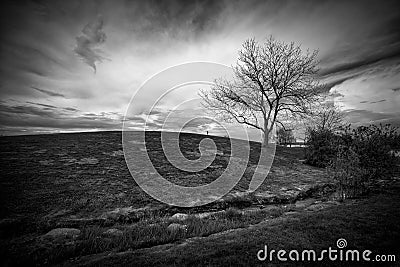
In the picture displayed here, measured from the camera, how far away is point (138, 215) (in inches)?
299

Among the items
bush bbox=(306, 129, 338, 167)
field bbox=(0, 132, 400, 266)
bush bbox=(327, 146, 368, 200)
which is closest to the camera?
field bbox=(0, 132, 400, 266)

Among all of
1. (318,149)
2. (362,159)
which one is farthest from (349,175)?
(318,149)

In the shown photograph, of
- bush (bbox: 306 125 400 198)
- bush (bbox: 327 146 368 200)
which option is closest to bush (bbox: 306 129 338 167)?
bush (bbox: 306 125 400 198)

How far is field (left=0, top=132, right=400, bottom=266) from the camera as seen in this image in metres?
4.85

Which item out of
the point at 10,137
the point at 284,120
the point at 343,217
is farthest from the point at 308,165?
the point at 10,137

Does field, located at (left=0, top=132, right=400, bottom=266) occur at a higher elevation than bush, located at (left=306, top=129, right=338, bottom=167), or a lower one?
lower

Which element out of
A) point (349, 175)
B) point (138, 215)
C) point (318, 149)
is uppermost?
point (318, 149)

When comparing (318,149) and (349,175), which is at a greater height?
(318,149)

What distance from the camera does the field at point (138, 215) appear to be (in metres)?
4.85

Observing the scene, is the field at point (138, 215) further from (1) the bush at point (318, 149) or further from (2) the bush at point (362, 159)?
(1) the bush at point (318, 149)

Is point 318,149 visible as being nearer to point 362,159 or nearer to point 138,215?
point 362,159

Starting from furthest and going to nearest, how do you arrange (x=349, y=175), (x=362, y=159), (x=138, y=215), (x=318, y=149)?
(x=318, y=149) < (x=362, y=159) < (x=349, y=175) < (x=138, y=215)

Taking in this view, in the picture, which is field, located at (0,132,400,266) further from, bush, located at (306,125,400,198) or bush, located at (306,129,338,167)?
bush, located at (306,129,338,167)

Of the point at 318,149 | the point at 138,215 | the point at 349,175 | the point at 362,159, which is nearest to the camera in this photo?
the point at 138,215
